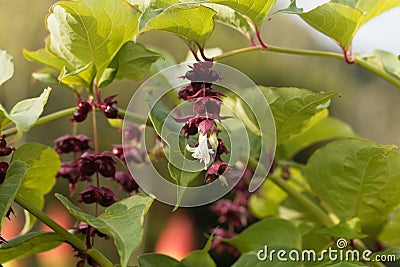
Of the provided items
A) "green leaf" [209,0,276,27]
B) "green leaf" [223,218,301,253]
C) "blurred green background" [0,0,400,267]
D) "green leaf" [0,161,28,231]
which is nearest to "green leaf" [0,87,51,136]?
"green leaf" [0,161,28,231]

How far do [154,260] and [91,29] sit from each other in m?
0.19

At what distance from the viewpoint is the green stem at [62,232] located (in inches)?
17.3

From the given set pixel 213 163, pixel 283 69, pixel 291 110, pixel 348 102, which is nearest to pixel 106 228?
pixel 213 163

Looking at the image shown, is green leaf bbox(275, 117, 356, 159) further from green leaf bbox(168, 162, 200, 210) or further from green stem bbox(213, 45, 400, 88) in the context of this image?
green leaf bbox(168, 162, 200, 210)

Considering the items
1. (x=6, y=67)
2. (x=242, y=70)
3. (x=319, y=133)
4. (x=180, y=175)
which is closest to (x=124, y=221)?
(x=180, y=175)

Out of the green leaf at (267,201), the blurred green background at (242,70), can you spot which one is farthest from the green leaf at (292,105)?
the blurred green background at (242,70)

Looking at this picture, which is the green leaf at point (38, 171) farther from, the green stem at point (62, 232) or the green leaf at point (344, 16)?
the green leaf at point (344, 16)

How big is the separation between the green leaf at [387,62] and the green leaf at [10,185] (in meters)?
0.34

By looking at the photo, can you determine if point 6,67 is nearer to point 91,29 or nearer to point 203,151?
point 91,29

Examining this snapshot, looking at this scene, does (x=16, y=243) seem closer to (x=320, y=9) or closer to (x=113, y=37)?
(x=113, y=37)

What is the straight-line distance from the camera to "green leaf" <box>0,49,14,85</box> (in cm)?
46

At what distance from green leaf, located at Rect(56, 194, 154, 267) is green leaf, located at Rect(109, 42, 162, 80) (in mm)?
146

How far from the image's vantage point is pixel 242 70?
459cm

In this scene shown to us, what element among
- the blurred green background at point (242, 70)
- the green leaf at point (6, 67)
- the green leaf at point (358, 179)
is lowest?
the blurred green background at point (242, 70)
